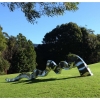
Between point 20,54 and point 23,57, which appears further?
point 23,57

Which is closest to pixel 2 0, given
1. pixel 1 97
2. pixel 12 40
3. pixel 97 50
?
pixel 1 97

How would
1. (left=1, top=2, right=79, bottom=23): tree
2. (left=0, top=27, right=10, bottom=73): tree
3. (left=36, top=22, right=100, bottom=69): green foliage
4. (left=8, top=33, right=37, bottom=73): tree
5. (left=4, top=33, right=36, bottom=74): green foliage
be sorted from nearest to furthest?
(left=1, top=2, right=79, bottom=23): tree < (left=36, top=22, right=100, bottom=69): green foliage < (left=4, top=33, right=36, bottom=74): green foliage < (left=8, top=33, right=37, bottom=73): tree < (left=0, top=27, right=10, bottom=73): tree

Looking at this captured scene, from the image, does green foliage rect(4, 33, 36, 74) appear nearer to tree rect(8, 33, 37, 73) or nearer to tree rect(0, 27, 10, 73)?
tree rect(8, 33, 37, 73)

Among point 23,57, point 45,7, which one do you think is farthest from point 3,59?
point 45,7

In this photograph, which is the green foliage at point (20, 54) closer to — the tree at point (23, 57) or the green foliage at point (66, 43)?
the tree at point (23, 57)

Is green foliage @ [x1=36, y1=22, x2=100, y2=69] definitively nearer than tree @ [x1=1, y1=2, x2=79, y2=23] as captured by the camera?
No

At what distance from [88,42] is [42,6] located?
10566 millimetres

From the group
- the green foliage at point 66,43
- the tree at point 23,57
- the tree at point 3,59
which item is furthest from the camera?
the tree at point 3,59

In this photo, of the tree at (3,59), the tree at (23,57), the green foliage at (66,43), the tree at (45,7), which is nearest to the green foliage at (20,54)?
the tree at (23,57)

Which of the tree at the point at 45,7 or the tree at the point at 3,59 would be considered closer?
the tree at the point at 45,7

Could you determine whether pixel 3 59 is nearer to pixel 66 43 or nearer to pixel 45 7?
pixel 66 43

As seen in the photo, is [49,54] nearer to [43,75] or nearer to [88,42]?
[88,42]

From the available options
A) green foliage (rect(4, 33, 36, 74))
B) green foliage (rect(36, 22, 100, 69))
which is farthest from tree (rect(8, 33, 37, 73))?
green foliage (rect(36, 22, 100, 69))

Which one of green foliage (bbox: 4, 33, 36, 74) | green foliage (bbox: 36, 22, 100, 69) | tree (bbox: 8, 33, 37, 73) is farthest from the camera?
tree (bbox: 8, 33, 37, 73)
